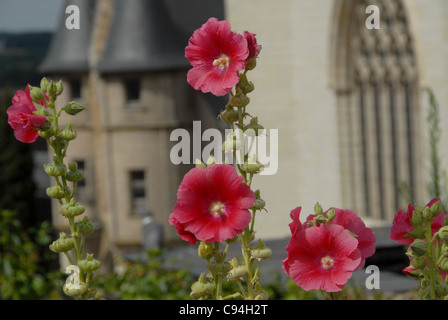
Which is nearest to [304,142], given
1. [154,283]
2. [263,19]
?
[263,19]

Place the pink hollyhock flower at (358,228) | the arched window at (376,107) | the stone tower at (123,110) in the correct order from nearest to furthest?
the pink hollyhock flower at (358,228), the arched window at (376,107), the stone tower at (123,110)

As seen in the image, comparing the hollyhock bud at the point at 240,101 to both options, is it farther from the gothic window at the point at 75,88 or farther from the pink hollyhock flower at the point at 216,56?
the gothic window at the point at 75,88

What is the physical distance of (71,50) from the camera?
28281 mm

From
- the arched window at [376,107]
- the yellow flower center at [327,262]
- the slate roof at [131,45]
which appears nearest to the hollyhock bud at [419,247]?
the yellow flower center at [327,262]

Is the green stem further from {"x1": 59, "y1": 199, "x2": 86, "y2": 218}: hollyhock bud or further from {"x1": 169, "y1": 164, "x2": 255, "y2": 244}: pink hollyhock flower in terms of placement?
{"x1": 59, "y1": 199, "x2": 86, "y2": 218}: hollyhock bud

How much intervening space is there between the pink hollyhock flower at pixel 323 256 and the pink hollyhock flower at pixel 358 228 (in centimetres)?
5

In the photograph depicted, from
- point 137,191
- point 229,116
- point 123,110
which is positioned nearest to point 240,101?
point 229,116

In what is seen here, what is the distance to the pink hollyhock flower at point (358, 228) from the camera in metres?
1.22

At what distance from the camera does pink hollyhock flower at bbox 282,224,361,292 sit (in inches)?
45.6

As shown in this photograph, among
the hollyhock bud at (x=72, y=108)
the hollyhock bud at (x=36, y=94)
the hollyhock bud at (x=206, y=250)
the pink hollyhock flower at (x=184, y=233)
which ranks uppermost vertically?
the hollyhock bud at (x=36, y=94)

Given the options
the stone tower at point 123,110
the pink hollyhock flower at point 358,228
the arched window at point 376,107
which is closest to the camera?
the pink hollyhock flower at point 358,228

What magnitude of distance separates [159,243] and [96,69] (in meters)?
11.4

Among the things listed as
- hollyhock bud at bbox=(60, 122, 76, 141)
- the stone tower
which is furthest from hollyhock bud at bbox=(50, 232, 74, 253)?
the stone tower

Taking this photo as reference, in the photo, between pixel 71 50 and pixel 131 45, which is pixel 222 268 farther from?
pixel 71 50
